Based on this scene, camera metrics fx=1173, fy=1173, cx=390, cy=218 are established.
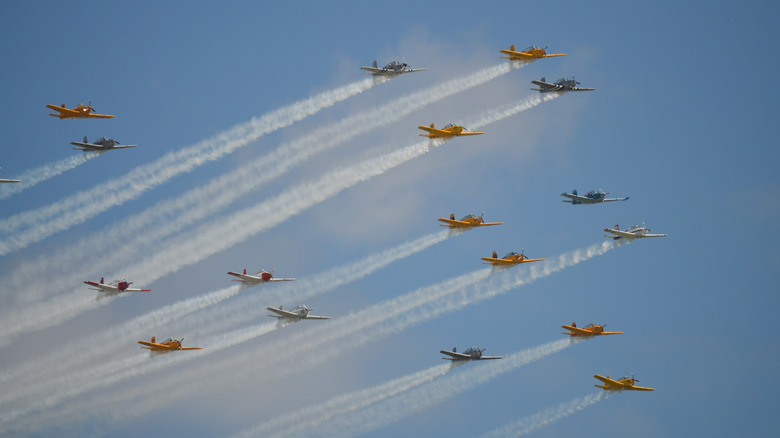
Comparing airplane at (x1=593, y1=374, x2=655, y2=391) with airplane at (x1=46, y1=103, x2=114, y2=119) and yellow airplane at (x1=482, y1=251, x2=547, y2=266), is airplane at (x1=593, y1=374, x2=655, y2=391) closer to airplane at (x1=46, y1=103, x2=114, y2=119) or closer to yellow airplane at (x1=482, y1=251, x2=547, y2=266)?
yellow airplane at (x1=482, y1=251, x2=547, y2=266)

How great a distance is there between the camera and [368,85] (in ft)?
326

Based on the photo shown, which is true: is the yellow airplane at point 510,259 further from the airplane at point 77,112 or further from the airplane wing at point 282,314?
the airplane at point 77,112

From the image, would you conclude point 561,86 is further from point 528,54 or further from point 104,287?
point 104,287

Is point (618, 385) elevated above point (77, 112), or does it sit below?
below

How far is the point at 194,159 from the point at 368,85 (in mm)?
16775

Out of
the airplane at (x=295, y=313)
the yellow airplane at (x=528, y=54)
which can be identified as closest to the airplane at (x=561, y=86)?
the yellow airplane at (x=528, y=54)

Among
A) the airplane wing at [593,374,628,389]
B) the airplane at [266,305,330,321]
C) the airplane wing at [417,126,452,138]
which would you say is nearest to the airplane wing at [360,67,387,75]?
the airplane wing at [417,126,452,138]

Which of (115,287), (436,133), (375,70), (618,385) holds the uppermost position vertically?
(375,70)

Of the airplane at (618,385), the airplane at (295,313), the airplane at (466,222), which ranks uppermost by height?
the airplane at (466,222)

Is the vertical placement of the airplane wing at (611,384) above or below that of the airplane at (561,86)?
below

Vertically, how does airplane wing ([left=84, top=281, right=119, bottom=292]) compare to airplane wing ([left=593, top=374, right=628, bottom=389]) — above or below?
above

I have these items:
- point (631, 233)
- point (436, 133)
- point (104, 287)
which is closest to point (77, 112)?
point (104, 287)

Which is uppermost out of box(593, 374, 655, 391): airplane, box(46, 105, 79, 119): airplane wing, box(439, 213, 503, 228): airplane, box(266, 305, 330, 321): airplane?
box(46, 105, 79, 119): airplane wing

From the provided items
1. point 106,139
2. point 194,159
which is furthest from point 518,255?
point 106,139
